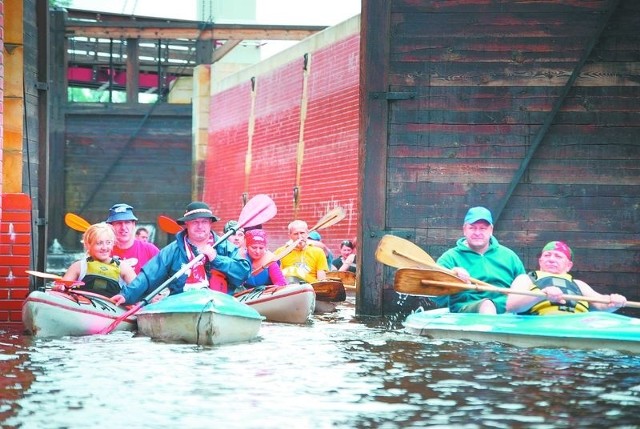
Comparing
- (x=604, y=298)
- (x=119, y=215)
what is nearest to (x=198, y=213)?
(x=119, y=215)

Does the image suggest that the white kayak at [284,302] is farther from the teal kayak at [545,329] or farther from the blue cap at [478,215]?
the blue cap at [478,215]

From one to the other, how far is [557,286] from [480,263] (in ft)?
2.85

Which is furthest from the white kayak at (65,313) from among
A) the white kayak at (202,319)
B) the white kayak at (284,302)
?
the white kayak at (284,302)

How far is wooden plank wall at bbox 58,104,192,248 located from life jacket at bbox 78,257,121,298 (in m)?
20.6

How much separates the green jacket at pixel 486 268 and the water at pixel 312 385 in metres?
0.70

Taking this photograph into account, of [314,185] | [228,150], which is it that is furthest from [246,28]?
[314,185]

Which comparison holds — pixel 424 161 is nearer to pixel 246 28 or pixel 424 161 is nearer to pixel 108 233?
pixel 108 233

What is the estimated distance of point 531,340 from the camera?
909cm

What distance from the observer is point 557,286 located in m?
9.44

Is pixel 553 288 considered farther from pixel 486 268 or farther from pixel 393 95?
pixel 393 95

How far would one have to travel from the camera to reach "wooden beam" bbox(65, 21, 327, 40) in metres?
30.1

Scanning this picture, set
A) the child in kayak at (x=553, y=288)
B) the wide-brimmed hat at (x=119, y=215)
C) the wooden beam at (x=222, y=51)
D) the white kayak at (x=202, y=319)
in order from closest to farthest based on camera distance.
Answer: the white kayak at (x=202, y=319) → the child in kayak at (x=553, y=288) → the wide-brimmed hat at (x=119, y=215) → the wooden beam at (x=222, y=51)

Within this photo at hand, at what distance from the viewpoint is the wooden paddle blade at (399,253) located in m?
10.6

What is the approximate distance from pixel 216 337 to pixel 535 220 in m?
4.11
